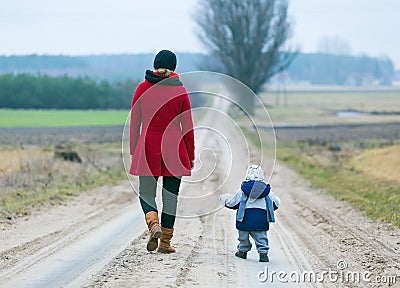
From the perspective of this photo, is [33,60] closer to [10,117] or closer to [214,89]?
[10,117]

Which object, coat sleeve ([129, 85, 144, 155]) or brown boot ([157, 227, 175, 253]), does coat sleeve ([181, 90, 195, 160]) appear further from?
brown boot ([157, 227, 175, 253])

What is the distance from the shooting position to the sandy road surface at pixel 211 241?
7.18m

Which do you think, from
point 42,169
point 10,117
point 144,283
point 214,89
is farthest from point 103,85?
point 144,283

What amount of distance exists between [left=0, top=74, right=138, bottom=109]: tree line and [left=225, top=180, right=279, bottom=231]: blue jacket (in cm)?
5418

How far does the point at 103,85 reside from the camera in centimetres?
7825

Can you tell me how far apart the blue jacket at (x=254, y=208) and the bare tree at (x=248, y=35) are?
53298 mm

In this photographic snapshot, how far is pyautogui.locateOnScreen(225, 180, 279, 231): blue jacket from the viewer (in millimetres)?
8328

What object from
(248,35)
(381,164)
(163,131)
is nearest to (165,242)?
(163,131)

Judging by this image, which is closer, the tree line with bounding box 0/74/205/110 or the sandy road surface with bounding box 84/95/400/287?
the sandy road surface with bounding box 84/95/400/287

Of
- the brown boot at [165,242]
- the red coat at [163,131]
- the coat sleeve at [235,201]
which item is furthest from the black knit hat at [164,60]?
the brown boot at [165,242]

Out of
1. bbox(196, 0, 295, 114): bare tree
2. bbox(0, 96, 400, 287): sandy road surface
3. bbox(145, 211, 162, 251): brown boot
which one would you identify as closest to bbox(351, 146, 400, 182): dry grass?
bbox(0, 96, 400, 287): sandy road surface

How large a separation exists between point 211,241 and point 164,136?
76.9 inches

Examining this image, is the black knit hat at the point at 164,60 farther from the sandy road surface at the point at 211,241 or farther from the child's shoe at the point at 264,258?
the child's shoe at the point at 264,258

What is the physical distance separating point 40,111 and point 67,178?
54.2 metres
